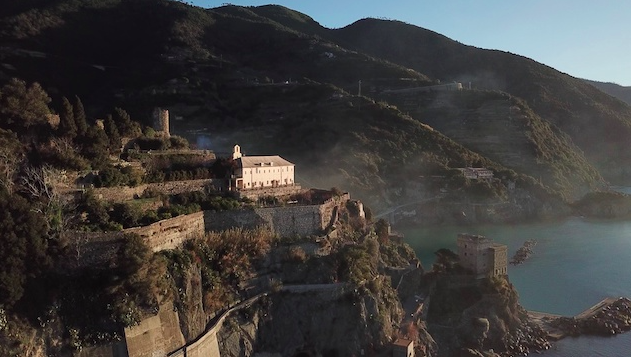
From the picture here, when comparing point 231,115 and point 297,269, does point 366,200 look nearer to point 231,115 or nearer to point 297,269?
point 231,115

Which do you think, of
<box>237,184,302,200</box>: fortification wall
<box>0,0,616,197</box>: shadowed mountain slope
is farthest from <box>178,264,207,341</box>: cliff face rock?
<box>0,0,616,197</box>: shadowed mountain slope

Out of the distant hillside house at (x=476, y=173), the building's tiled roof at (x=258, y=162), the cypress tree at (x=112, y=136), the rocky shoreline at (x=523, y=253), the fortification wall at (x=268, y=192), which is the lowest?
the rocky shoreline at (x=523, y=253)

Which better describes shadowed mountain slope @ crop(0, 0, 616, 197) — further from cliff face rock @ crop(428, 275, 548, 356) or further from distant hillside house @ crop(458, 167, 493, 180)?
cliff face rock @ crop(428, 275, 548, 356)

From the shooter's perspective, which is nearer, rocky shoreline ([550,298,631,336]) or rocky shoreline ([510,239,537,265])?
rocky shoreline ([550,298,631,336])

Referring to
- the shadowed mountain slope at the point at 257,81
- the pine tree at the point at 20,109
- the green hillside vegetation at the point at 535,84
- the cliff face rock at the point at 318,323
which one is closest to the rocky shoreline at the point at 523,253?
the shadowed mountain slope at the point at 257,81

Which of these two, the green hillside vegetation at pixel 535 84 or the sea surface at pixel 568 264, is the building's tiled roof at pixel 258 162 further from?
the green hillside vegetation at pixel 535 84

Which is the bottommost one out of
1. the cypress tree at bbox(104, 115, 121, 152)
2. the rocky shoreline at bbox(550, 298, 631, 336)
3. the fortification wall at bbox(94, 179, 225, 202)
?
the rocky shoreline at bbox(550, 298, 631, 336)

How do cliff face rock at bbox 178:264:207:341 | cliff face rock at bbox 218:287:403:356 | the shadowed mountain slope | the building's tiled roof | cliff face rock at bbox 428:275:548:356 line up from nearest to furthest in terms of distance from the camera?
cliff face rock at bbox 178:264:207:341 → cliff face rock at bbox 218:287:403:356 → the building's tiled roof → cliff face rock at bbox 428:275:548:356 → the shadowed mountain slope
